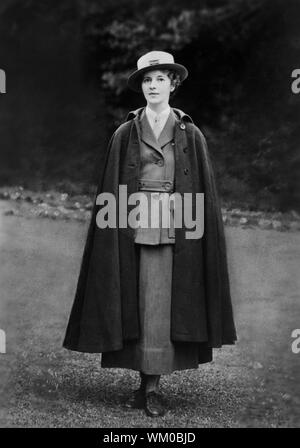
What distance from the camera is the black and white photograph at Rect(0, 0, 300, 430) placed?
440 cm

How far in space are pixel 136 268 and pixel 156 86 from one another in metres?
0.96

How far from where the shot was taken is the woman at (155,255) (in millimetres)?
4352

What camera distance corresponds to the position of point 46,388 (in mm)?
4746

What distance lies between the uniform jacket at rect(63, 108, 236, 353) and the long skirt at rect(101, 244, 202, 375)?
4 centimetres

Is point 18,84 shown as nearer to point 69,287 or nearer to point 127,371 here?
point 69,287

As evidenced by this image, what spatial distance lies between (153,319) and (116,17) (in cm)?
179

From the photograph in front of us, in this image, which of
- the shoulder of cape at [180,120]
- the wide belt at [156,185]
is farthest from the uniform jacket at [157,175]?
the shoulder of cape at [180,120]

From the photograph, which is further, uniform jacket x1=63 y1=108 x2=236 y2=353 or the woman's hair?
the woman's hair

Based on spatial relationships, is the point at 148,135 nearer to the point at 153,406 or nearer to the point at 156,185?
the point at 156,185

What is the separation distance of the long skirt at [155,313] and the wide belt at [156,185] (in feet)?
Result: 0.97

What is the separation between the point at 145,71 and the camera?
14.5ft

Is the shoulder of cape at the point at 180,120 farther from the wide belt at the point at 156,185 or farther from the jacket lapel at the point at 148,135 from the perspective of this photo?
the wide belt at the point at 156,185

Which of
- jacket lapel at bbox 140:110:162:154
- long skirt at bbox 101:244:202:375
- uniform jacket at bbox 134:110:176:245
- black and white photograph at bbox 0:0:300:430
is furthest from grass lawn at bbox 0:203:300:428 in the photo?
jacket lapel at bbox 140:110:162:154

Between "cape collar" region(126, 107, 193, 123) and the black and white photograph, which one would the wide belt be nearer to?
the black and white photograph
